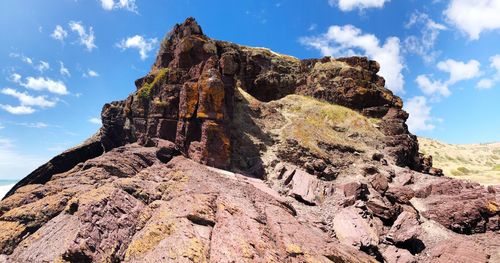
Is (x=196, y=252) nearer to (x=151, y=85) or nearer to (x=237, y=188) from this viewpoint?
(x=237, y=188)

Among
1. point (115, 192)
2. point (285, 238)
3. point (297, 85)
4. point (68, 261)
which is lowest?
point (68, 261)

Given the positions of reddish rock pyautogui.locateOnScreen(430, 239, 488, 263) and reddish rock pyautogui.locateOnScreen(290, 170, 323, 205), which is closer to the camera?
reddish rock pyautogui.locateOnScreen(430, 239, 488, 263)

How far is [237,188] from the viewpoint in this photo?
20.2 metres

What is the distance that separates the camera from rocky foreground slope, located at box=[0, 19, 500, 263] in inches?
592

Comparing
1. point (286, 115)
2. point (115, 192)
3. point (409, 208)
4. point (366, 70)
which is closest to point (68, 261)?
point (115, 192)

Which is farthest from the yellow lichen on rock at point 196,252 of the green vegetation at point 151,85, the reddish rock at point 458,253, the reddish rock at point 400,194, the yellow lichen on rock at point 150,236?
the green vegetation at point 151,85

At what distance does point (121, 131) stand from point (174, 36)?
43.4ft

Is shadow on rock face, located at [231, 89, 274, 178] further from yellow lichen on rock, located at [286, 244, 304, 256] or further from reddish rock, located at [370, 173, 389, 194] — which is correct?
yellow lichen on rock, located at [286, 244, 304, 256]

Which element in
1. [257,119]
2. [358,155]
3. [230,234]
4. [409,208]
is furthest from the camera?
[257,119]

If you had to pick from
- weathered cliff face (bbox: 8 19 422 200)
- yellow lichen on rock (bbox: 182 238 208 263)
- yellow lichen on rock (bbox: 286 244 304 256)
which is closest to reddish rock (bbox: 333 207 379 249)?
yellow lichen on rock (bbox: 286 244 304 256)

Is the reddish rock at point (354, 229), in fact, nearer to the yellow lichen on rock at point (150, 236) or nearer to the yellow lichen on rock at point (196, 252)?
the yellow lichen on rock at point (196, 252)

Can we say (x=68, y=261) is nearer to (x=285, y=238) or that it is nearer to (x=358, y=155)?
(x=285, y=238)

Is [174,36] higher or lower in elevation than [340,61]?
lower

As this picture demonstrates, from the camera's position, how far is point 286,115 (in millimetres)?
39781
